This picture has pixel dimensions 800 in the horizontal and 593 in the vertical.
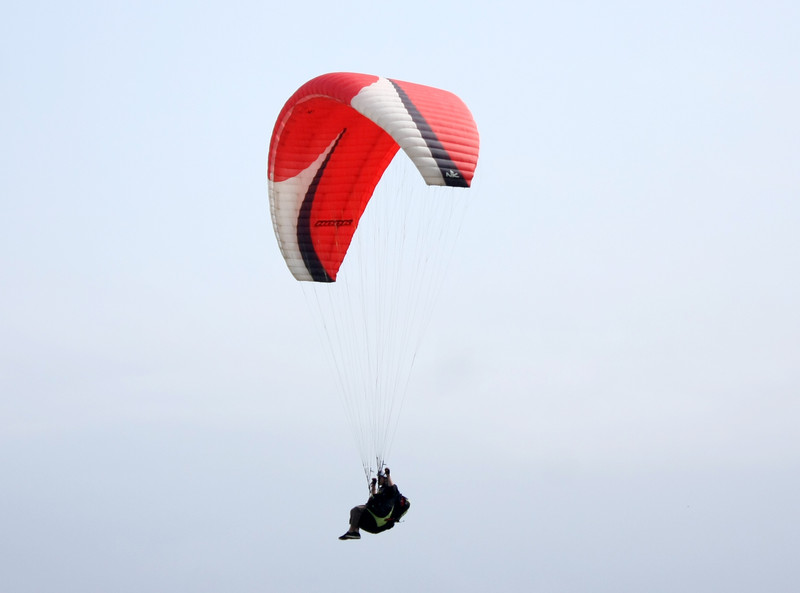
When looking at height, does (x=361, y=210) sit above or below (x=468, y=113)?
below

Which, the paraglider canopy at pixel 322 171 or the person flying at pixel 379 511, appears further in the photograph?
the paraglider canopy at pixel 322 171

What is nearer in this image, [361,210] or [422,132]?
[422,132]

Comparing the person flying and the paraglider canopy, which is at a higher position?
the paraglider canopy

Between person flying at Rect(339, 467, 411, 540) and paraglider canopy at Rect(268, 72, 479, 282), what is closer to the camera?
person flying at Rect(339, 467, 411, 540)

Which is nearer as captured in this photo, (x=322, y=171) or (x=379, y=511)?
(x=379, y=511)

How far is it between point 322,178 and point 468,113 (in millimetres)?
3446

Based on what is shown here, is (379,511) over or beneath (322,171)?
beneath

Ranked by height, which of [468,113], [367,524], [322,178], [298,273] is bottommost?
[367,524]

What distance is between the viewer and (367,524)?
24.1 meters

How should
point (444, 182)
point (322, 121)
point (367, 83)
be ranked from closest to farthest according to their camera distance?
point (444, 182) → point (367, 83) → point (322, 121)

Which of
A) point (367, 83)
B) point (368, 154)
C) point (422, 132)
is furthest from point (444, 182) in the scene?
point (368, 154)

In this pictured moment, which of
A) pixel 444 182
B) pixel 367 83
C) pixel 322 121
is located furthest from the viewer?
pixel 322 121

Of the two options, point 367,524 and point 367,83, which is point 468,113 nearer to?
point 367,83

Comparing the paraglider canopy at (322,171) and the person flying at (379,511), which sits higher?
the paraglider canopy at (322,171)
